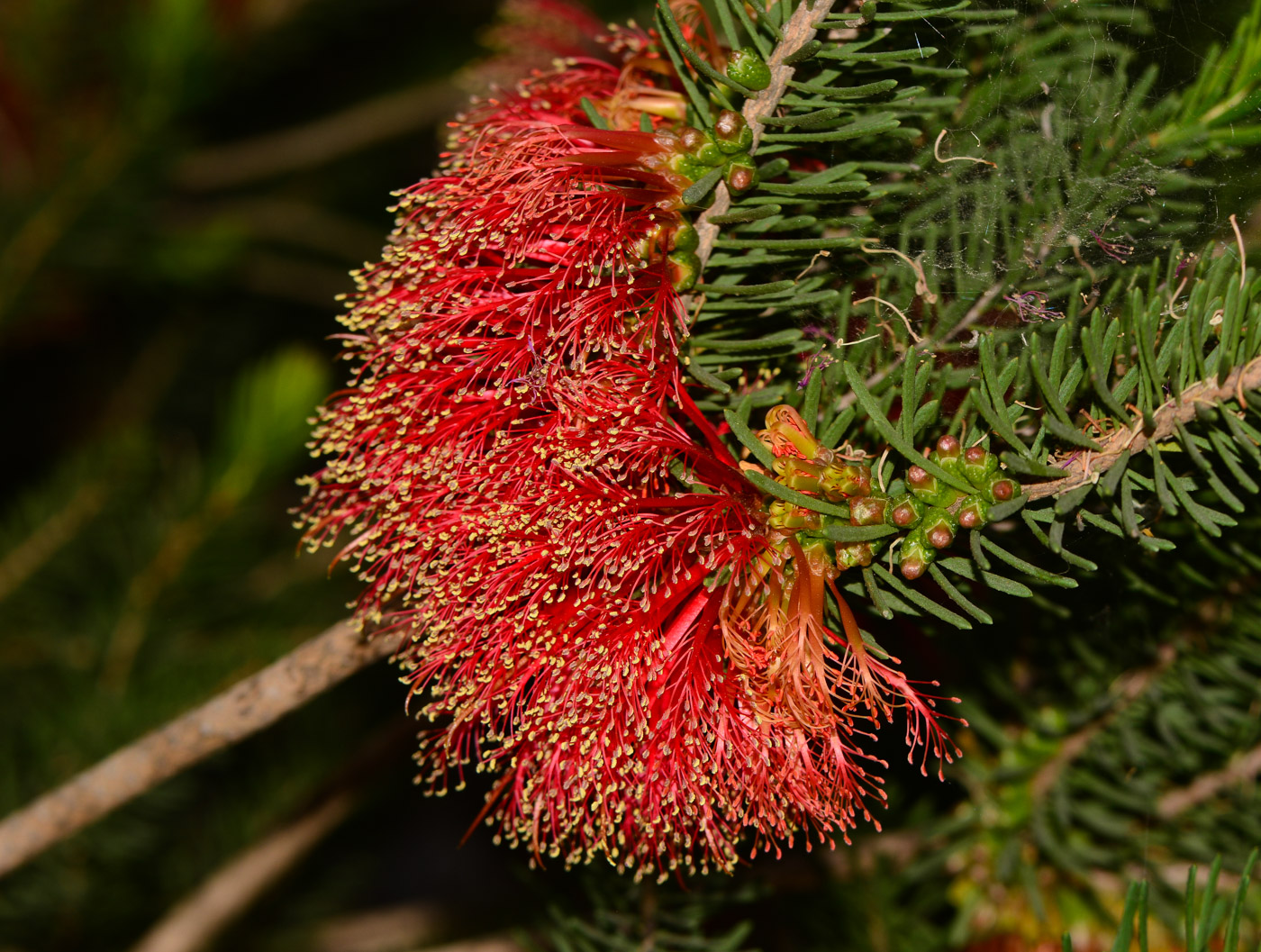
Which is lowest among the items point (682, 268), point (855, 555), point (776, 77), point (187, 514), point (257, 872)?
point (257, 872)

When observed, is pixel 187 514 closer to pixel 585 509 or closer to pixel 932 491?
pixel 585 509

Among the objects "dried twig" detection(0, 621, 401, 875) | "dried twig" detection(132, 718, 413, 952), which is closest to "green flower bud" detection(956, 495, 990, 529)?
"dried twig" detection(0, 621, 401, 875)

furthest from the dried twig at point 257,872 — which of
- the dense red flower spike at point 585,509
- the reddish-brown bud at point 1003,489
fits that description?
the reddish-brown bud at point 1003,489

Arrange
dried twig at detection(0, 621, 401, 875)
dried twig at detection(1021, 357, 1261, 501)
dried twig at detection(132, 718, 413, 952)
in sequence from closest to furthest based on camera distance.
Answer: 1. dried twig at detection(1021, 357, 1261, 501)
2. dried twig at detection(0, 621, 401, 875)
3. dried twig at detection(132, 718, 413, 952)

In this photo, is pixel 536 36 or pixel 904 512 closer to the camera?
pixel 904 512

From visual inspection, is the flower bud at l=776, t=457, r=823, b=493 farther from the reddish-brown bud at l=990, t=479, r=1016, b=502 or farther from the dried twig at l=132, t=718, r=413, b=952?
the dried twig at l=132, t=718, r=413, b=952

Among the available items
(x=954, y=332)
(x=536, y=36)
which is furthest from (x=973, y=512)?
(x=536, y=36)
